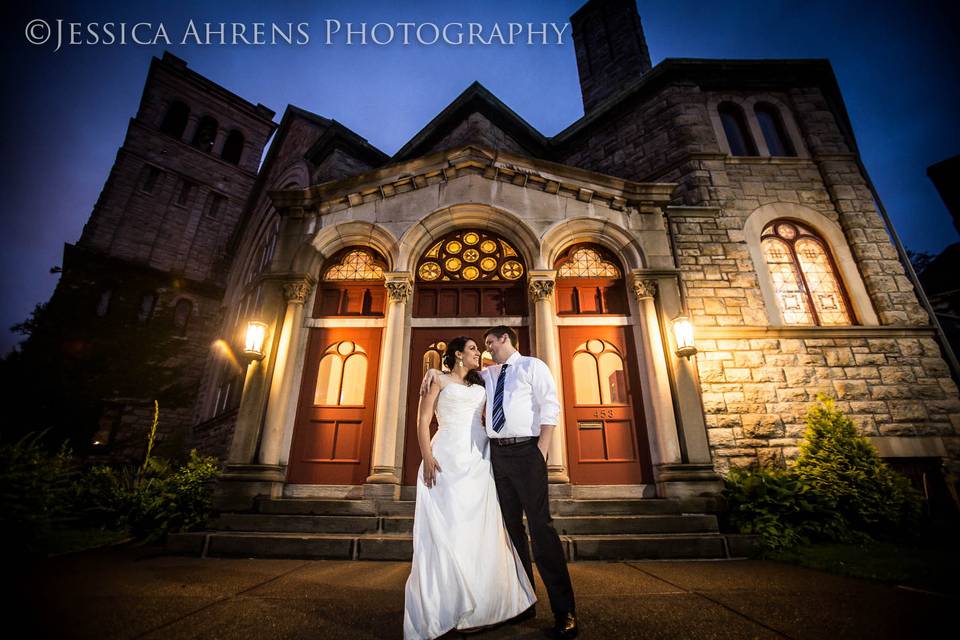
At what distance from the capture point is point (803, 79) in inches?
378

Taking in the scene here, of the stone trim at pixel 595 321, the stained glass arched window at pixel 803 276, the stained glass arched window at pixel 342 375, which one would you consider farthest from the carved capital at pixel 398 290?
the stained glass arched window at pixel 803 276

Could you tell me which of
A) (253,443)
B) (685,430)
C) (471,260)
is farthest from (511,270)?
(253,443)

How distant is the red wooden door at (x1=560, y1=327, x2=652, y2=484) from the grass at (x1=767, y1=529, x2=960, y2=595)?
2065 millimetres

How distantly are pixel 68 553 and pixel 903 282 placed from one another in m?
13.5

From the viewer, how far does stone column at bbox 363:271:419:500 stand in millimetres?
5414

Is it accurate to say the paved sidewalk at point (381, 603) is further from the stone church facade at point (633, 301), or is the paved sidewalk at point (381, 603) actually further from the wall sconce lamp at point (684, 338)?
the wall sconce lamp at point (684, 338)

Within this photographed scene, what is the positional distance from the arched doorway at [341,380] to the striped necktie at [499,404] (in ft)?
13.4

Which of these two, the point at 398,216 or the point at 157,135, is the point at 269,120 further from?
the point at 398,216

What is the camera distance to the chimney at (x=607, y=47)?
488 inches

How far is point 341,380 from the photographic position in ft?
21.3

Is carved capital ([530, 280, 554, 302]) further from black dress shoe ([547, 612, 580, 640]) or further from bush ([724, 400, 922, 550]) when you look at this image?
black dress shoe ([547, 612, 580, 640])

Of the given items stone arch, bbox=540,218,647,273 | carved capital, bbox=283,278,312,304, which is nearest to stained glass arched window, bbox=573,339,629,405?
stone arch, bbox=540,218,647,273

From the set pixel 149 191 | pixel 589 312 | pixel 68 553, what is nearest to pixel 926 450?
pixel 589 312

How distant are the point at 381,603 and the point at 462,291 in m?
5.24
